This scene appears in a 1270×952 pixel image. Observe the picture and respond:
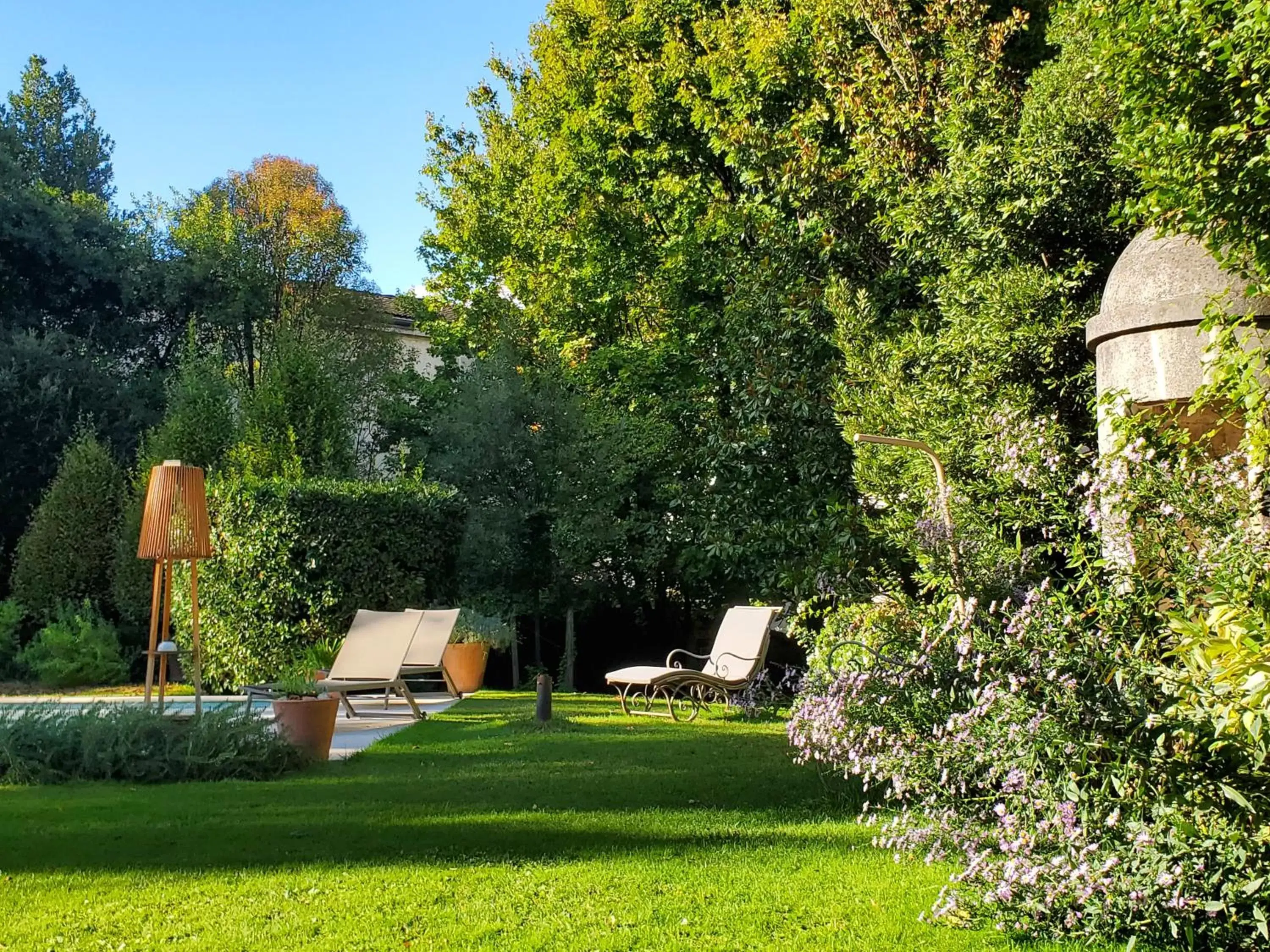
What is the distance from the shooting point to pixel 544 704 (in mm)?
9672

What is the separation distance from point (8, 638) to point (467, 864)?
13.1 m

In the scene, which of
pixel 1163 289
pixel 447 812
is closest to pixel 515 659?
pixel 447 812

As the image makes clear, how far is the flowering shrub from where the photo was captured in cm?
350

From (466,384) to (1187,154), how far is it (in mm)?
12684

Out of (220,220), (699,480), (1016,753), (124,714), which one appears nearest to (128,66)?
(220,220)

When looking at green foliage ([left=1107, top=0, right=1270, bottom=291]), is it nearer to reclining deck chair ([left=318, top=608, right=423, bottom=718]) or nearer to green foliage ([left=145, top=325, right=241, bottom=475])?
reclining deck chair ([left=318, top=608, right=423, bottom=718])

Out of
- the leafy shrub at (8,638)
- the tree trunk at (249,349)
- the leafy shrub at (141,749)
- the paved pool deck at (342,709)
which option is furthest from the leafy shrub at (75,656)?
the tree trunk at (249,349)

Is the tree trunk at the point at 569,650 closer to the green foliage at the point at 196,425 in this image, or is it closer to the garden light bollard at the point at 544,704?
the green foliage at the point at 196,425

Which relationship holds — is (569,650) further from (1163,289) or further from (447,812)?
(1163,289)

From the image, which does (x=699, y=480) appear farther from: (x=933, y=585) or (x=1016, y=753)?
(x=1016, y=753)

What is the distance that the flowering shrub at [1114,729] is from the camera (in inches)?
138

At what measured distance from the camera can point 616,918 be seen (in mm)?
4070

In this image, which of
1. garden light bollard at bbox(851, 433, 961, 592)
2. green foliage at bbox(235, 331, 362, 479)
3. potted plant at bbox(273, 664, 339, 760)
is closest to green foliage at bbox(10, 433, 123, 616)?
green foliage at bbox(235, 331, 362, 479)

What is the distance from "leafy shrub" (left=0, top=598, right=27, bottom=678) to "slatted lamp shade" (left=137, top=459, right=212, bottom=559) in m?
7.52
